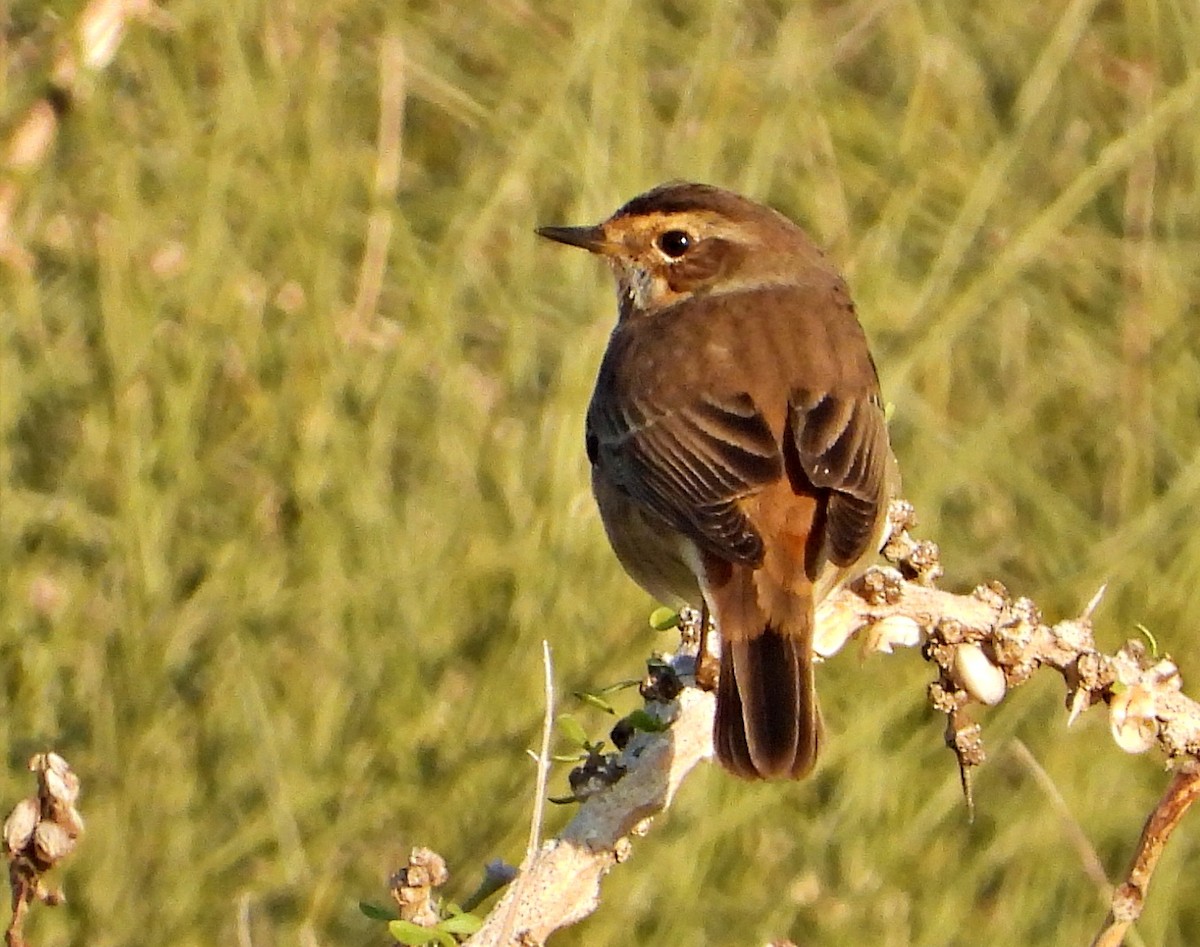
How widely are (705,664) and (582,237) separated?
1417mm

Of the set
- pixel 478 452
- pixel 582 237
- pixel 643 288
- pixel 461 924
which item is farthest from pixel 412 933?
pixel 478 452

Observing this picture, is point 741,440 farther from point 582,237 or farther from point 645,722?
point 645,722

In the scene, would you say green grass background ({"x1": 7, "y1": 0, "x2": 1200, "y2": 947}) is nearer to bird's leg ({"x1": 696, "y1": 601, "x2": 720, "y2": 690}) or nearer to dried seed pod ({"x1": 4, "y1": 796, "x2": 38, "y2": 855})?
bird's leg ({"x1": 696, "y1": 601, "x2": 720, "y2": 690})

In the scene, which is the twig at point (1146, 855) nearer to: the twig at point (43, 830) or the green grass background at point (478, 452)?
the twig at point (43, 830)

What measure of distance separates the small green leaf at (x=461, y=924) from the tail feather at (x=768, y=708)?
91 cm

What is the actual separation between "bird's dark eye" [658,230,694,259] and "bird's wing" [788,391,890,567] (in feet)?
2.16

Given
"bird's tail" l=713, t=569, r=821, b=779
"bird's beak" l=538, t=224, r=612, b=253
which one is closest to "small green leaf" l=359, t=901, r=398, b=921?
"bird's tail" l=713, t=569, r=821, b=779

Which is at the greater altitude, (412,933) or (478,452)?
(478,452)

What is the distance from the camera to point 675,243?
16.2 feet

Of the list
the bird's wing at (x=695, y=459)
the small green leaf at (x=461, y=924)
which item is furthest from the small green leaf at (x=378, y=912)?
the bird's wing at (x=695, y=459)

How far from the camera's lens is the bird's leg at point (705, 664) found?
3581 mm

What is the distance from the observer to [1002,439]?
576cm

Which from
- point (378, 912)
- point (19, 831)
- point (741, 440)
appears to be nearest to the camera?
point (378, 912)

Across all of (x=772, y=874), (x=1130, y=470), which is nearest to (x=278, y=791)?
(x=772, y=874)
